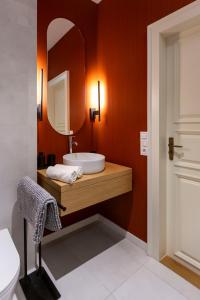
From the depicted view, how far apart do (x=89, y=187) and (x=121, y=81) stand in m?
1.07

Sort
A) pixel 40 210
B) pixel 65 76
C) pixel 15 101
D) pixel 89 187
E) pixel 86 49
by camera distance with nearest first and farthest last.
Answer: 1. pixel 40 210
2. pixel 15 101
3. pixel 89 187
4. pixel 65 76
5. pixel 86 49

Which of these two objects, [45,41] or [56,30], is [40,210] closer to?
[45,41]

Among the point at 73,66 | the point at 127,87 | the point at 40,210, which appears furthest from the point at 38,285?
the point at 73,66

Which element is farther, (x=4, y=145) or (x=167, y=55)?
(x=167, y=55)

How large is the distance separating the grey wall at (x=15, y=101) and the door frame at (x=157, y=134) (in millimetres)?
925

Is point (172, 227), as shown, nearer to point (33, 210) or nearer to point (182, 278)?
point (182, 278)

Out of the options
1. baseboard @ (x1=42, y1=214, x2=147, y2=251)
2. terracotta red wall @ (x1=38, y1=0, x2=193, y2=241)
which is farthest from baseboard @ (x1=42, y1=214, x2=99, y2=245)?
terracotta red wall @ (x1=38, y1=0, x2=193, y2=241)

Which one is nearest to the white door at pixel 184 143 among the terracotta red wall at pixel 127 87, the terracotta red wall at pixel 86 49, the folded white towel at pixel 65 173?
the terracotta red wall at pixel 127 87

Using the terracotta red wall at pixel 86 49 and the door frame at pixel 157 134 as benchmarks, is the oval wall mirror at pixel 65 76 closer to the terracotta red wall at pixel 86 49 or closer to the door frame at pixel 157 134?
the terracotta red wall at pixel 86 49

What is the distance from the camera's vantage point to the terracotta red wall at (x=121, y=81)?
170cm

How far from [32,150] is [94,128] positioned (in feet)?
3.05

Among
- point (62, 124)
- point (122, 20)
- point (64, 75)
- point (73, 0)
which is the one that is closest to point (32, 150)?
point (62, 124)

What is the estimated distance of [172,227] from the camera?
171 cm

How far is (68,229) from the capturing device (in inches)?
83.4
